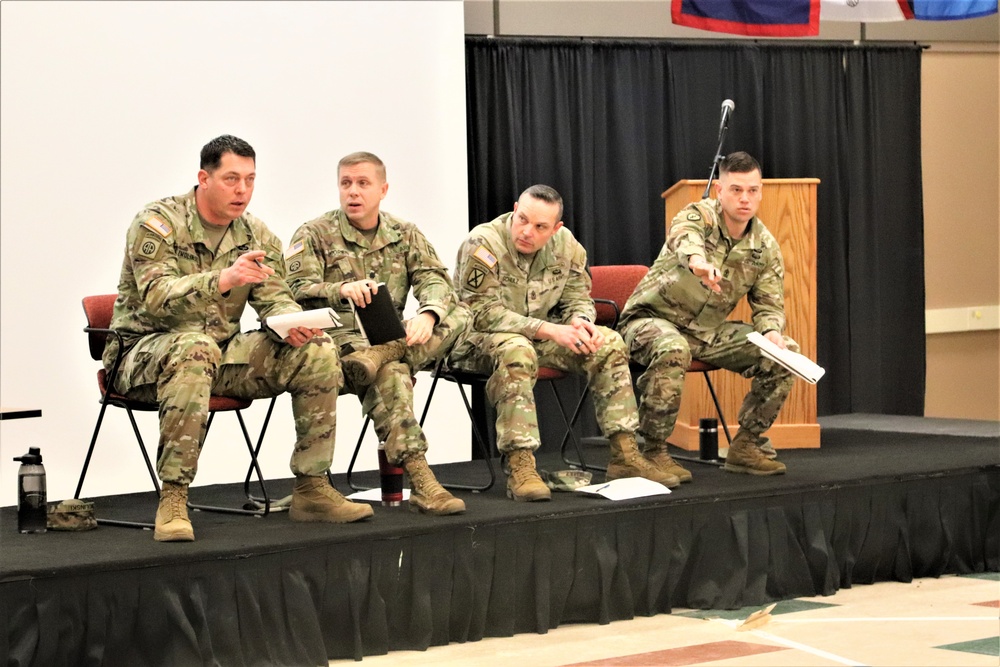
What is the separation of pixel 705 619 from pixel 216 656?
144 centimetres

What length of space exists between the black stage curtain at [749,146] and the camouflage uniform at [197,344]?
2.62m

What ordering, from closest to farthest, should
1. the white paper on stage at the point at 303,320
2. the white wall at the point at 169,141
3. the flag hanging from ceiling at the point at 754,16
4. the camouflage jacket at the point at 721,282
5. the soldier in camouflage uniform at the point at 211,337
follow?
1. the soldier in camouflage uniform at the point at 211,337
2. the white paper on stage at the point at 303,320
3. the camouflage jacket at the point at 721,282
4. the white wall at the point at 169,141
5. the flag hanging from ceiling at the point at 754,16

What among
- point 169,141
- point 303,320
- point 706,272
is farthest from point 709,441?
point 169,141

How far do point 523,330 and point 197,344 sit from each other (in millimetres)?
1151

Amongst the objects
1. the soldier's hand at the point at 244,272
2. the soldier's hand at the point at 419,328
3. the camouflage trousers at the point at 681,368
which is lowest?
the camouflage trousers at the point at 681,368

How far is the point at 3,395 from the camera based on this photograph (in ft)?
16.6

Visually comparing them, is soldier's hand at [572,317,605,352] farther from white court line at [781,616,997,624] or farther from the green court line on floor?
the green court line on floor

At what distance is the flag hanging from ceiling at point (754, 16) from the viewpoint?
6266mm

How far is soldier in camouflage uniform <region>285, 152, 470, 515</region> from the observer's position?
3.77m

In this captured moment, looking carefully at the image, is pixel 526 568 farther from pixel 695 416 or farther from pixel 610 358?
pixel 695 416

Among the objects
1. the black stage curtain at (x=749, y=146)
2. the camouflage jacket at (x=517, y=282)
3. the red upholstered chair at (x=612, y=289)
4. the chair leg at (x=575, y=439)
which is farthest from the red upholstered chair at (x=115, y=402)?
the black stage curtain at (x=749, y=146)

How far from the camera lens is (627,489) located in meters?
3.90

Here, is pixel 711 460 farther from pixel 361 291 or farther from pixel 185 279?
pixel 185 279

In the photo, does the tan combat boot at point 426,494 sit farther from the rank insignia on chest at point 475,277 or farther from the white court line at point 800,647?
the white court line at point 800,647
